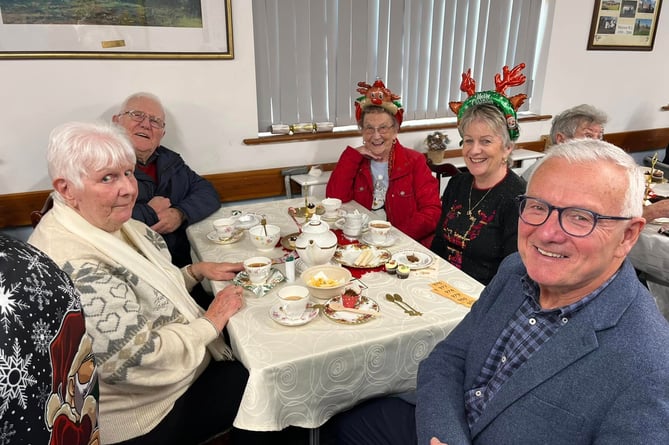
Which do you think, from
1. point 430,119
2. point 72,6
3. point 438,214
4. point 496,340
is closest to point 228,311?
point 496,340

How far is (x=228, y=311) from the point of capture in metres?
1.29

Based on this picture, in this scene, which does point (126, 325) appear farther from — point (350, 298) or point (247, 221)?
point (247, 221)

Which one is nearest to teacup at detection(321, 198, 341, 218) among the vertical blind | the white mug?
the white mug

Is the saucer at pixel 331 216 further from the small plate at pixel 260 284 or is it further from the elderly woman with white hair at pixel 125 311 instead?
the elderly woman with white hair at pixel 125 311

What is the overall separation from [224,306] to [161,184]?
1.31m

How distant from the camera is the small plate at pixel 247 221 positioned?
6.50 feet

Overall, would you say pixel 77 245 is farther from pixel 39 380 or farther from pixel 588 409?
pixel 588 409

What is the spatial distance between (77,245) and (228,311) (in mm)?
431

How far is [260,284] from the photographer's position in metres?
1.43

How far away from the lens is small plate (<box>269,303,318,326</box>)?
47.3 inches

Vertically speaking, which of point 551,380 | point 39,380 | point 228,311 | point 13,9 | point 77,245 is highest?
point 13,9

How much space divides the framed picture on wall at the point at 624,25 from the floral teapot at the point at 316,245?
3.32 m

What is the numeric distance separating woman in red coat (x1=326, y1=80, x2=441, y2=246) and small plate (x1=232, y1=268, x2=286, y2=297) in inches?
39.2

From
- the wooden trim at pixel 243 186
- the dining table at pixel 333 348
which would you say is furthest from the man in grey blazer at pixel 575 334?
the wooden trim at pixel 243 186
